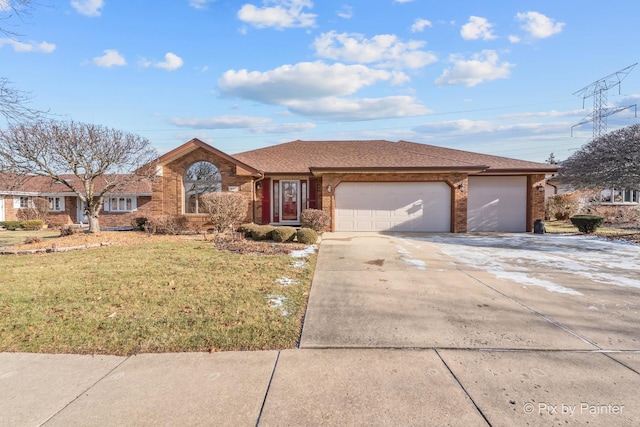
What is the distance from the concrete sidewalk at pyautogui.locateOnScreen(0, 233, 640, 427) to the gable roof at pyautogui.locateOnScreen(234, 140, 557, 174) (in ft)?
33.6

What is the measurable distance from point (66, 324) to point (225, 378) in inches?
107

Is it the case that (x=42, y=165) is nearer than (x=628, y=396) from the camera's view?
No

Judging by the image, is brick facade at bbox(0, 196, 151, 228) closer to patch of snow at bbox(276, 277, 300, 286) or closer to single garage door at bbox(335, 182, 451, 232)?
single garage door at bbox(335, 182, 451, 232)

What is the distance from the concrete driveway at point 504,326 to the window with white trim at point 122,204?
855 inches

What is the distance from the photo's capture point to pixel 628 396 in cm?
283

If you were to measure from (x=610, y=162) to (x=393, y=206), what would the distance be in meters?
8.90

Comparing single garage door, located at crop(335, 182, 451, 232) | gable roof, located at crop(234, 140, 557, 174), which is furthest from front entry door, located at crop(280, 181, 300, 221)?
single garage door, located at crop(335, 182, 451, 232)

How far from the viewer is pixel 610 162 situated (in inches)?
556

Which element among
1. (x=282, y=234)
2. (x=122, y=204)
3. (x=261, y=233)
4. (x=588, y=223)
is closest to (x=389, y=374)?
(x=282, y=234)

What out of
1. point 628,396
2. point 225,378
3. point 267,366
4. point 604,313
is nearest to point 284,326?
point 267,366

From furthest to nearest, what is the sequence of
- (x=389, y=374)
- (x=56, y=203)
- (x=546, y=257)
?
(x=56, y=203)
(x=546, y=257)
(x=389, y=374)

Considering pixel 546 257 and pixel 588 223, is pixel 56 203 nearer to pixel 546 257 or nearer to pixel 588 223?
pixel 546 257

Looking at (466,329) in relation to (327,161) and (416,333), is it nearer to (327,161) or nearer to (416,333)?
(416,333)

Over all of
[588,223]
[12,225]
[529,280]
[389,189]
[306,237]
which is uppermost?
[389,189]
